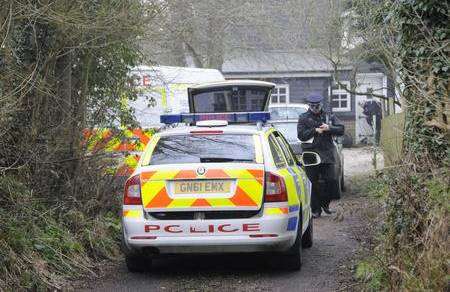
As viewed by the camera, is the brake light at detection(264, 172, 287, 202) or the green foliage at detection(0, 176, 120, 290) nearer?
the green foliage at detection(0, 176, 120, 290)

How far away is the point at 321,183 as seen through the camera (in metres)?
12.7

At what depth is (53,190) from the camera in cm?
991

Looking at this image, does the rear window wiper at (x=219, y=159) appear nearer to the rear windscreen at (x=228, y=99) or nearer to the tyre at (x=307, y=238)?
the tyre at (x=307, y=238)

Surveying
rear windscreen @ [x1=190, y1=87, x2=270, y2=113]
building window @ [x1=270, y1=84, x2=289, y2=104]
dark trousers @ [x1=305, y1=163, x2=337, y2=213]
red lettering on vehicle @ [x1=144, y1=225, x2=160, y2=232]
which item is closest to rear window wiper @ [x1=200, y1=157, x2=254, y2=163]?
red lettering on vehicle @ [x1=144, y1=225, x2=160, y2=232]

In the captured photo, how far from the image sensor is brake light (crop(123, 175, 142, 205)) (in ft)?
26.4

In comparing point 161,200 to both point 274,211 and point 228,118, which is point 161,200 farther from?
point 228,118

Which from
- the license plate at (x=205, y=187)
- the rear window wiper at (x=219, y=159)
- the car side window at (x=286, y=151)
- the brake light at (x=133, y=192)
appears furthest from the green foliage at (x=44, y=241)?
the car side window at (x=286, y=151)

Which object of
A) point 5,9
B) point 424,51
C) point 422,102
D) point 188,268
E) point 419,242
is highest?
point 5,9

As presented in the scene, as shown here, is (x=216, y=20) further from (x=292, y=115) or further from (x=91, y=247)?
(x=91, y=247)

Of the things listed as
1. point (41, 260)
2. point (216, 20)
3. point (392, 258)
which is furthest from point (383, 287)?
point (216, 20)

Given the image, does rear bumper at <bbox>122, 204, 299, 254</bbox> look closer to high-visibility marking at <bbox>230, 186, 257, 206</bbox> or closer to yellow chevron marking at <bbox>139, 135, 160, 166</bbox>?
high-visibility marking at <bbox>230, 186, 257, 206</bbox>

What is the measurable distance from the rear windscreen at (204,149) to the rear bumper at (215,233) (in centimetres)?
66

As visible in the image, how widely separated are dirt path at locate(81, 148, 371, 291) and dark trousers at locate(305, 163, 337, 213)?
6.98ft

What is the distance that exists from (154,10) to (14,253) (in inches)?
159
